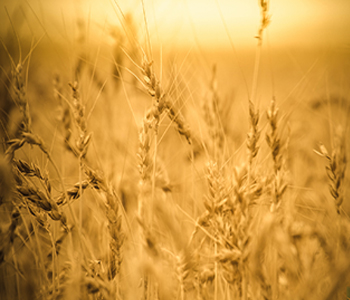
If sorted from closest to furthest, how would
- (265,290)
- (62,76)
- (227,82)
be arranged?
(265,290), (62,76), (227,82)

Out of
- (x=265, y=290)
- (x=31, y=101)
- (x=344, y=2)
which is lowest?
(x=265, y=290)

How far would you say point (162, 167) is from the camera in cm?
62

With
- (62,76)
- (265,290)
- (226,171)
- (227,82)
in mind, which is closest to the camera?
(265,290)

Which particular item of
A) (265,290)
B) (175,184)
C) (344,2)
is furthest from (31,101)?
(344,2)

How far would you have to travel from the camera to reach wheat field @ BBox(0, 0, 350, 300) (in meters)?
0.36

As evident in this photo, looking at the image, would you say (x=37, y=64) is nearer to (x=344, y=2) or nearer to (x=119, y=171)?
(x=119, y=171)

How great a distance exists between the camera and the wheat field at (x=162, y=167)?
0.36 meters

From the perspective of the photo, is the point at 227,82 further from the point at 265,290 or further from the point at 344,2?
the point at 265,290

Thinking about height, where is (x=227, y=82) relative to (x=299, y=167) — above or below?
above

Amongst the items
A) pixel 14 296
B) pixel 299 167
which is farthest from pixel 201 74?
pixel 14 296

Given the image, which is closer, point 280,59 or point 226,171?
point 226,171

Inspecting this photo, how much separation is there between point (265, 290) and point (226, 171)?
0.80 feet

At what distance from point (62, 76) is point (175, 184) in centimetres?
42

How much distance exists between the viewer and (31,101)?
2.18ft
